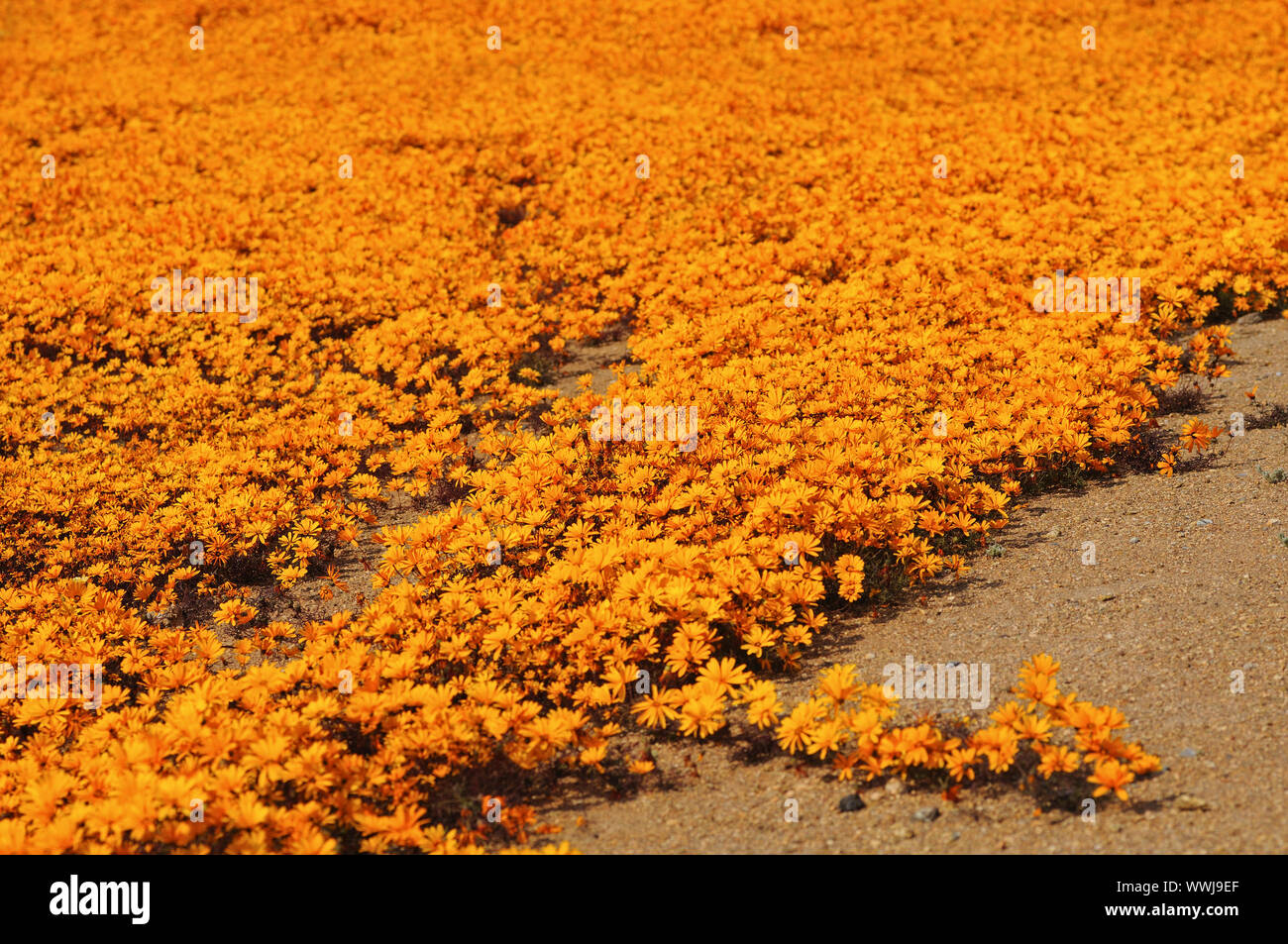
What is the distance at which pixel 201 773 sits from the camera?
5.16 metres

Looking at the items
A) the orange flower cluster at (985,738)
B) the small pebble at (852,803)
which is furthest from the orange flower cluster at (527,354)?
the small pebble at (852,803)

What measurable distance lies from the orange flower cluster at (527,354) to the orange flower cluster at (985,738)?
0.11 m

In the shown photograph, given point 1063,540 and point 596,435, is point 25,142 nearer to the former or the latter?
point 596,435

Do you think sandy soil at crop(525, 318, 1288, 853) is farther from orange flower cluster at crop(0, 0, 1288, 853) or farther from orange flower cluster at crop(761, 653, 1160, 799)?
orange flower cluster at crop(0, 0, 1288, 853)

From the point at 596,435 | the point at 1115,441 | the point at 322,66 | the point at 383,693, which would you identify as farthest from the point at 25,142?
the point at 1115,441

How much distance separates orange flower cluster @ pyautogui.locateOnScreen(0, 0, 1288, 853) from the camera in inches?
239

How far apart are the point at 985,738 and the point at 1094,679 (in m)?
1.18

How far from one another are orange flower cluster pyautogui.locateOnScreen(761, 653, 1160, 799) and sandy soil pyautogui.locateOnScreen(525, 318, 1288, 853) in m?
0.16

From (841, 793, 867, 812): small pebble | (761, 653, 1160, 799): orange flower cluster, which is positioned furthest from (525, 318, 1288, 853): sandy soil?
(761, 653, 1160, 799): orange flower cluster

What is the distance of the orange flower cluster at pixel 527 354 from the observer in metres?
6.08

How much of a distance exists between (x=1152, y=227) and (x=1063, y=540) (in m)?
7.07

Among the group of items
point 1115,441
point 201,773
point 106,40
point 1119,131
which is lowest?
point 201,773

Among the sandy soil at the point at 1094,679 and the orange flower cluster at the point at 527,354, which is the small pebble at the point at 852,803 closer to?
the sandy soil at the point at 1094,679

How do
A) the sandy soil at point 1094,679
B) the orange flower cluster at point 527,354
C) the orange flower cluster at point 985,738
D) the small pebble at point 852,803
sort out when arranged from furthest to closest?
the orange flower cluster at point 527,354 < the small pebble at point 852,803 < the orange flower cluster at point 985,738 < the sandy soil at point 1094,679
